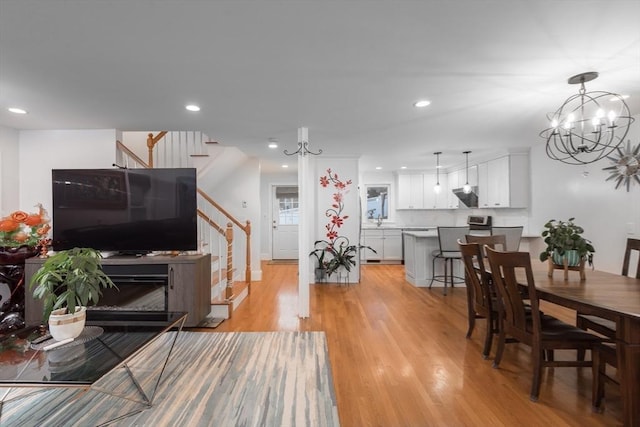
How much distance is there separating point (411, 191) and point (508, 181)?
2298 millimetres

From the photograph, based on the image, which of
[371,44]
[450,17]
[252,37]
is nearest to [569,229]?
[450,17]

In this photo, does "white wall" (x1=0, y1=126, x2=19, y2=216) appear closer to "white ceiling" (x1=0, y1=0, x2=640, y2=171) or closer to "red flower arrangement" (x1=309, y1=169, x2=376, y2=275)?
"white ceiling" (x1=0, y1=0, x2=640, y2=171)

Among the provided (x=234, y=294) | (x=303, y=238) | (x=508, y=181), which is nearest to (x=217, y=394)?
(x=303, y=238)

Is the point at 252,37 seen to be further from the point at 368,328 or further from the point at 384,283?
the point at 384,283

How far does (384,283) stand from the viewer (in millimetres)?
5164

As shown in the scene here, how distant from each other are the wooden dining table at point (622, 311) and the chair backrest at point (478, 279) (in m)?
0.49

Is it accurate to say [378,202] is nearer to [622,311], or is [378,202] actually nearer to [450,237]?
[450,237]

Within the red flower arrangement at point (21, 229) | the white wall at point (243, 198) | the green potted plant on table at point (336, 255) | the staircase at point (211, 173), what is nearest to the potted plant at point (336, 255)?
the green potted plant on table at point (336, 255)

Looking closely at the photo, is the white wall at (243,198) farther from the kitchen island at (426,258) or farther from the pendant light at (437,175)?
the pendant light at (437,175)

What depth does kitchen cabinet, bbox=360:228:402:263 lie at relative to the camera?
7.03 meters

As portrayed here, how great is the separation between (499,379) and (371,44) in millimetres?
2582

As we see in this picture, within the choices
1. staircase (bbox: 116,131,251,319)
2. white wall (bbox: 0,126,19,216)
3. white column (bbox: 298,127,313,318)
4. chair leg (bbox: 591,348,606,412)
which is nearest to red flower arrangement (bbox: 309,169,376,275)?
staircase (bbox: 116,131,251,319)

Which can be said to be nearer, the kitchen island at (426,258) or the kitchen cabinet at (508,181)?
the kitchen island at (426,258)

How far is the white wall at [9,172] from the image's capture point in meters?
3.40
